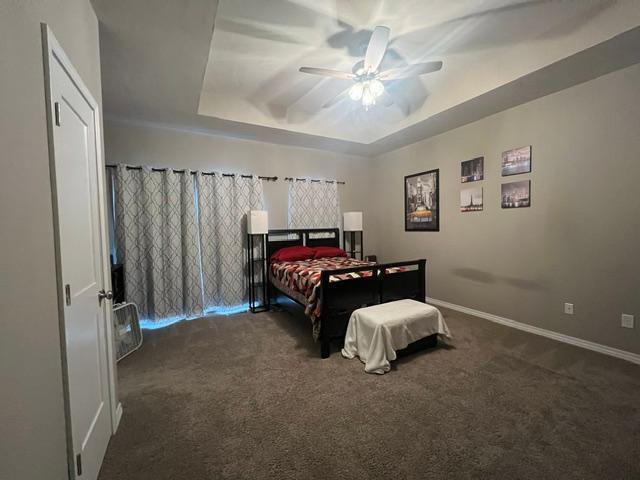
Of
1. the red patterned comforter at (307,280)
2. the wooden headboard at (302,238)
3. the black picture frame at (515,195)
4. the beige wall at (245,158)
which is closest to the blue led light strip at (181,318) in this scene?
the red patterned comforter at (307,280)

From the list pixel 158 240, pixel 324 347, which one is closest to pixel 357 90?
pixel 324 347

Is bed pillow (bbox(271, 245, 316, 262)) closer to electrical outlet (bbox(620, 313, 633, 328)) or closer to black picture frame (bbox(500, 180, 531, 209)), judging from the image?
black picture frame (bbox(500, 180, 531, 209))

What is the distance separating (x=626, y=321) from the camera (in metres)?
2.45

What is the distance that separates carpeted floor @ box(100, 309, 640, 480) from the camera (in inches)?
55.9

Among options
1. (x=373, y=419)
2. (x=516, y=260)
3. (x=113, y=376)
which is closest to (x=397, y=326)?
(x=373, y=419)

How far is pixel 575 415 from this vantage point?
1.74 meters

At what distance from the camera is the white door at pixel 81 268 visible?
1079 millimetres

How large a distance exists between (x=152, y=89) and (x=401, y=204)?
12.4 feet

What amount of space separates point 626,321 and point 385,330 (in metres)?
2.22

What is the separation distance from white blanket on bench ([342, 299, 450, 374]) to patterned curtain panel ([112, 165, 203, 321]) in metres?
2.41

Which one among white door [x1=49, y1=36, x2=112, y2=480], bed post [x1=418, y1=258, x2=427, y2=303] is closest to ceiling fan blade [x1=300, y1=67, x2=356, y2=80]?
white door [x1=49, y1=36, x2=112, y2=480]

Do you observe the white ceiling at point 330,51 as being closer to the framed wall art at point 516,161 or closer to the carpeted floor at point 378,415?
the framed wall art at point 516,161

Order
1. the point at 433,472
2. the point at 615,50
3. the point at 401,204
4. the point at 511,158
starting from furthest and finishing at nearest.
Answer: the point at 401,204 < the point at 511,158 < the point at 615,50 < the point at 433,472

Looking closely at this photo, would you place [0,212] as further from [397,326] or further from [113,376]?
[397,326]
